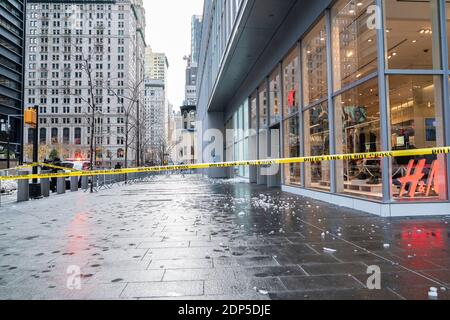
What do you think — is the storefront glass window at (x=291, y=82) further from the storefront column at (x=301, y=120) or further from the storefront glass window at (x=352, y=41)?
the storefront glass window at (x=352, y=41)

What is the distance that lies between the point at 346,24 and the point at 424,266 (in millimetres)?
8546

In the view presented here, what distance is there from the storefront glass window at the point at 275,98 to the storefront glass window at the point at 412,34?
25.6ft

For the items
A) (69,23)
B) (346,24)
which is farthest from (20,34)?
(69,23)

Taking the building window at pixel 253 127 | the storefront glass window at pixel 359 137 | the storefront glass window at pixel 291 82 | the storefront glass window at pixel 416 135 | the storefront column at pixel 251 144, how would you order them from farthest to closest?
the storefront column at pixel 251 144 → the building window at pixel 253 127 → the storefront glass window at pixel 291 82 → the storefront glass window at pixel 359 137 → the storefront glass window at pixel 416 135

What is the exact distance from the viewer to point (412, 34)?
9.16 metres

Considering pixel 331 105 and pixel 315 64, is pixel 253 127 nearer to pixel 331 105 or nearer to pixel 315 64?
pixel 315 64

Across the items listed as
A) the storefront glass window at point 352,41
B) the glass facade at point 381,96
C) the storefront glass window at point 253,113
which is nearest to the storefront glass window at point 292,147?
the glass facade at point 381,96

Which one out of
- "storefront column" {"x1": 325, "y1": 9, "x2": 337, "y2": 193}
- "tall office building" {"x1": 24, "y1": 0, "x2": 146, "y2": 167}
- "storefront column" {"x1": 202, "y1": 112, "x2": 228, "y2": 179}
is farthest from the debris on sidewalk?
"tall office building" {"x1": 24, "y1": 0, "x2": 146, "y2": 167}

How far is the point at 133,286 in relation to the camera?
3.52 meters

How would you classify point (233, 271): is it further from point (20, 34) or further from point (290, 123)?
point (20, 34)

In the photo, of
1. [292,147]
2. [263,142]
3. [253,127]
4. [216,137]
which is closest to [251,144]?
[253,127]

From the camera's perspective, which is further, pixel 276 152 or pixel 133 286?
pixel 276 152

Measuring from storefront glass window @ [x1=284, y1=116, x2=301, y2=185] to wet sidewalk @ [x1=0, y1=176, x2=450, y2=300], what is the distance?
6220 mm

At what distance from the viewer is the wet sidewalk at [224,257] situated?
11.1 feet
